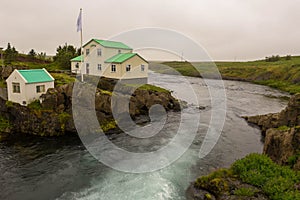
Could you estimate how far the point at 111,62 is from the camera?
4528 cm

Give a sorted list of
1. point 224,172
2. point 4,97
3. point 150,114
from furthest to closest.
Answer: point 150,114 < point 4,97 < point 224,172

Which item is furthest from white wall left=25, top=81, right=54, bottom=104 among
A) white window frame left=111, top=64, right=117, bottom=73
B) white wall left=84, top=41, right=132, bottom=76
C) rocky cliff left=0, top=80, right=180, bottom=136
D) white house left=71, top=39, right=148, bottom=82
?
white wall left=84, top=41, right=132, bottom=76

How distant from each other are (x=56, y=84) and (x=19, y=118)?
280 inches

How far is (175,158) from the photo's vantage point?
23.3 metres

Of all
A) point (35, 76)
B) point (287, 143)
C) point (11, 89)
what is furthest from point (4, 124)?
point (287, 143)

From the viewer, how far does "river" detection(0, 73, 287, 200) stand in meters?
17.1

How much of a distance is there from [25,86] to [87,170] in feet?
53.6

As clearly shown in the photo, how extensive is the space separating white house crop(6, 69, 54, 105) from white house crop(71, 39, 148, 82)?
1336 centimetres

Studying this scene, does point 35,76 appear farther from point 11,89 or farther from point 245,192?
point 245,192

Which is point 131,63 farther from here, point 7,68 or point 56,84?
point 7,68

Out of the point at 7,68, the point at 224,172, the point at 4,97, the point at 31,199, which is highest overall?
the point at 7,68

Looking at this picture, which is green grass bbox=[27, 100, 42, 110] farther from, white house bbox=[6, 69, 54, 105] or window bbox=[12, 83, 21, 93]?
window bbox=[12, 83, 21, 93]

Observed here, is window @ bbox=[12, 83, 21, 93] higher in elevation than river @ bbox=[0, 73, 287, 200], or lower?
higher

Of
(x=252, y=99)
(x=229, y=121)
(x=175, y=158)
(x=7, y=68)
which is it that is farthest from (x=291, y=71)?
(x=7, y=68)
